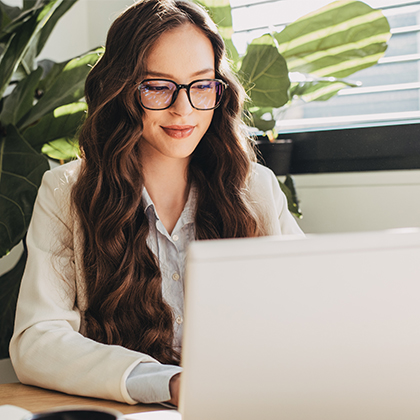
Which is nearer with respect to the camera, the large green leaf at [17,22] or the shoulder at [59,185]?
the shoulder at [59,185]

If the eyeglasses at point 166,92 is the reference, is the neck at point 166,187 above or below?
below

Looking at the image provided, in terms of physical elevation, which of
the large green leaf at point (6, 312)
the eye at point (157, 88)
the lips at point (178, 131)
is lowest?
the large green leaf at point (6, 312)

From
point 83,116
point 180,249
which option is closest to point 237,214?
point 180,249

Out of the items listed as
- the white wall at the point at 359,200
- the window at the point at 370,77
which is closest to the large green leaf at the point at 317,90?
the window at the point at 370,77

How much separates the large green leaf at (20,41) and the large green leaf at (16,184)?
14 cm

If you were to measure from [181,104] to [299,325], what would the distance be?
28.0 inches

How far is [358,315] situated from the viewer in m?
0.41

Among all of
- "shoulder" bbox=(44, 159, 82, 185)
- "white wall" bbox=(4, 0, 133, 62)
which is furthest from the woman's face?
"white wall" bbox=(4, 0, 133, 62)

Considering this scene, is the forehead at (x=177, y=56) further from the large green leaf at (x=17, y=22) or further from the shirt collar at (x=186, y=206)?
the large green leaf at (x=17, y=22)

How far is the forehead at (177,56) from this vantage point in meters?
1.02

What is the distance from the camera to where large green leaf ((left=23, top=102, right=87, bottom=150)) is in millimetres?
1443

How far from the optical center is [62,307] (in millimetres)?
958

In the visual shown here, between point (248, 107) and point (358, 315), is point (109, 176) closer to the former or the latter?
point (248, 107)

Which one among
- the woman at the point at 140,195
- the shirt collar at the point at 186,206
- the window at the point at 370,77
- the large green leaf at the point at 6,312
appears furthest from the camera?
the window at the point at 370,77
